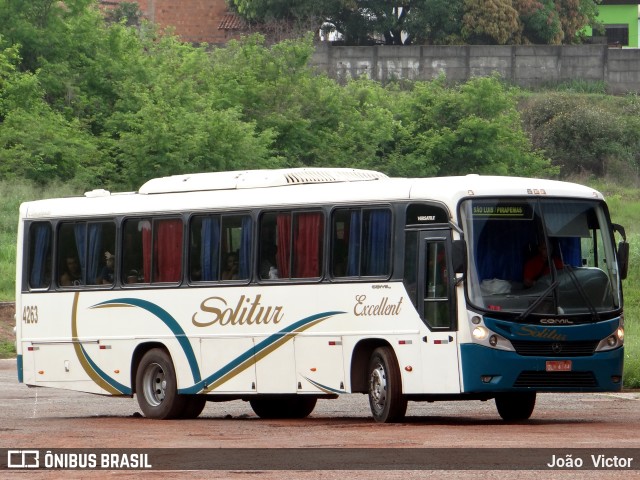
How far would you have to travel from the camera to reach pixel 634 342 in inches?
1121

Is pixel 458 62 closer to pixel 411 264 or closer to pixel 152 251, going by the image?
pixel 152 251

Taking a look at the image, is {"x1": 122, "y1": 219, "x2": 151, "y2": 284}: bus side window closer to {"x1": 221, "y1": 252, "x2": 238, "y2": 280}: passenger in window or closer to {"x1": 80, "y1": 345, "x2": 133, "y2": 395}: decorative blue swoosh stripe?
{"x1": 80, "y1": 345, "x2": 133, "y2": 395}: decorative blue swoosh stripe

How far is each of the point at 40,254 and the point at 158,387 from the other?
3.06 metres

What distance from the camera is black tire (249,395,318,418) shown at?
21.0 m

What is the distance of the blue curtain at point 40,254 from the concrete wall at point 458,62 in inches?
1450

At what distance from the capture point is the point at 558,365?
17484 mm

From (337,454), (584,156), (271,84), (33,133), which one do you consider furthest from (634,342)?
(584,156)

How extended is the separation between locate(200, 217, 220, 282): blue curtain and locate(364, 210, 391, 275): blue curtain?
2530 millimetres

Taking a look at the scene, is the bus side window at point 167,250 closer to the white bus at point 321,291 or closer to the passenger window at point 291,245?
the white bus at point 321,291

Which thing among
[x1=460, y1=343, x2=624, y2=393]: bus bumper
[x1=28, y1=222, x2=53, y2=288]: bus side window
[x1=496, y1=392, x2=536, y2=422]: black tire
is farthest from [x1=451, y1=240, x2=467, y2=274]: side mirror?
[x1=28, y1=222, x2=53, y2=288]: bus side window

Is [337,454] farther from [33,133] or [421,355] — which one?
[33,133]

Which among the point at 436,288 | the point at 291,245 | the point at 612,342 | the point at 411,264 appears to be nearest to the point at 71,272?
the point at 291,245

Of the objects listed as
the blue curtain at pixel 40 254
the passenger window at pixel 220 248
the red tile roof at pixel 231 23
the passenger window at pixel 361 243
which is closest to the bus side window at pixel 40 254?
the blue curtain at pixel 40 254

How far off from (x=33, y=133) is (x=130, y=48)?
295 inches
